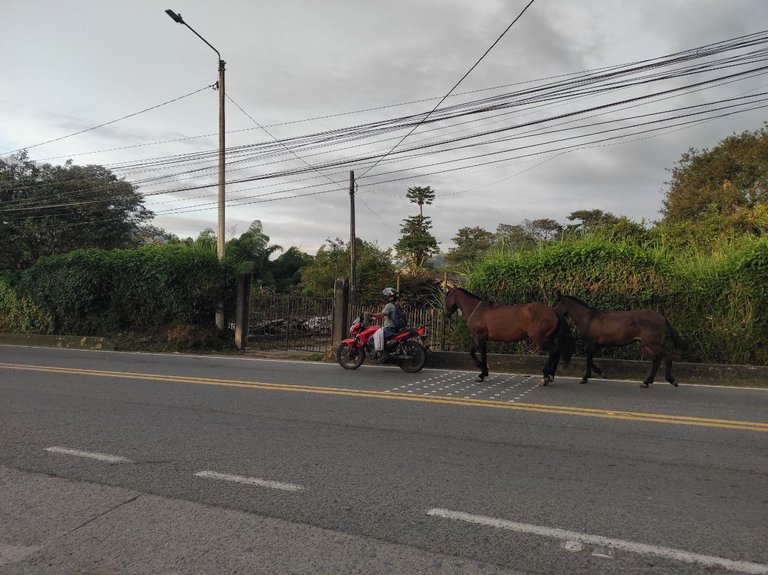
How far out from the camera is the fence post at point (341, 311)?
48.5 ft

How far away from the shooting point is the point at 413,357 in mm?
11367

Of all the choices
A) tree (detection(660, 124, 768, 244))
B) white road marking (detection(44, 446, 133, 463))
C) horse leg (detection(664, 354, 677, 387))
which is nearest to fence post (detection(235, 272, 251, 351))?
white road marking (detection(44, 446, 133, 463))

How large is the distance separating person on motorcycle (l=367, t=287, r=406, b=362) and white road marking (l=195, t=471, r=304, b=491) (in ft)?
21.5

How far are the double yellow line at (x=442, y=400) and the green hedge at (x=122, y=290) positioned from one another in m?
5.86

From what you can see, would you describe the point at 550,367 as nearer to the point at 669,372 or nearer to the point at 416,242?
the point at 669,372

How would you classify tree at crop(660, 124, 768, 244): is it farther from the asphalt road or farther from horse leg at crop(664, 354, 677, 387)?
the asphalt road

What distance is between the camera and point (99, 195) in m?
29.5

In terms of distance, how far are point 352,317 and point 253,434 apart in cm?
895

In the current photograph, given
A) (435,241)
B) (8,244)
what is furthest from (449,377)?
(435,241)

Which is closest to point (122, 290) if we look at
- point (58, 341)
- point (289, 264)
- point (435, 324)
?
point (58, 341)

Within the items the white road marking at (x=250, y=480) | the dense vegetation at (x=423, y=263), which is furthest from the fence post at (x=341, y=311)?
the white road marking at (x=250, y=480)

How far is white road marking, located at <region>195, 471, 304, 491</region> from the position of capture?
448cm

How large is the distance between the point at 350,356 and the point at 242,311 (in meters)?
6.36

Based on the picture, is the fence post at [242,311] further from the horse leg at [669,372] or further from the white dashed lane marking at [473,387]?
the horse leg at [669,372]
